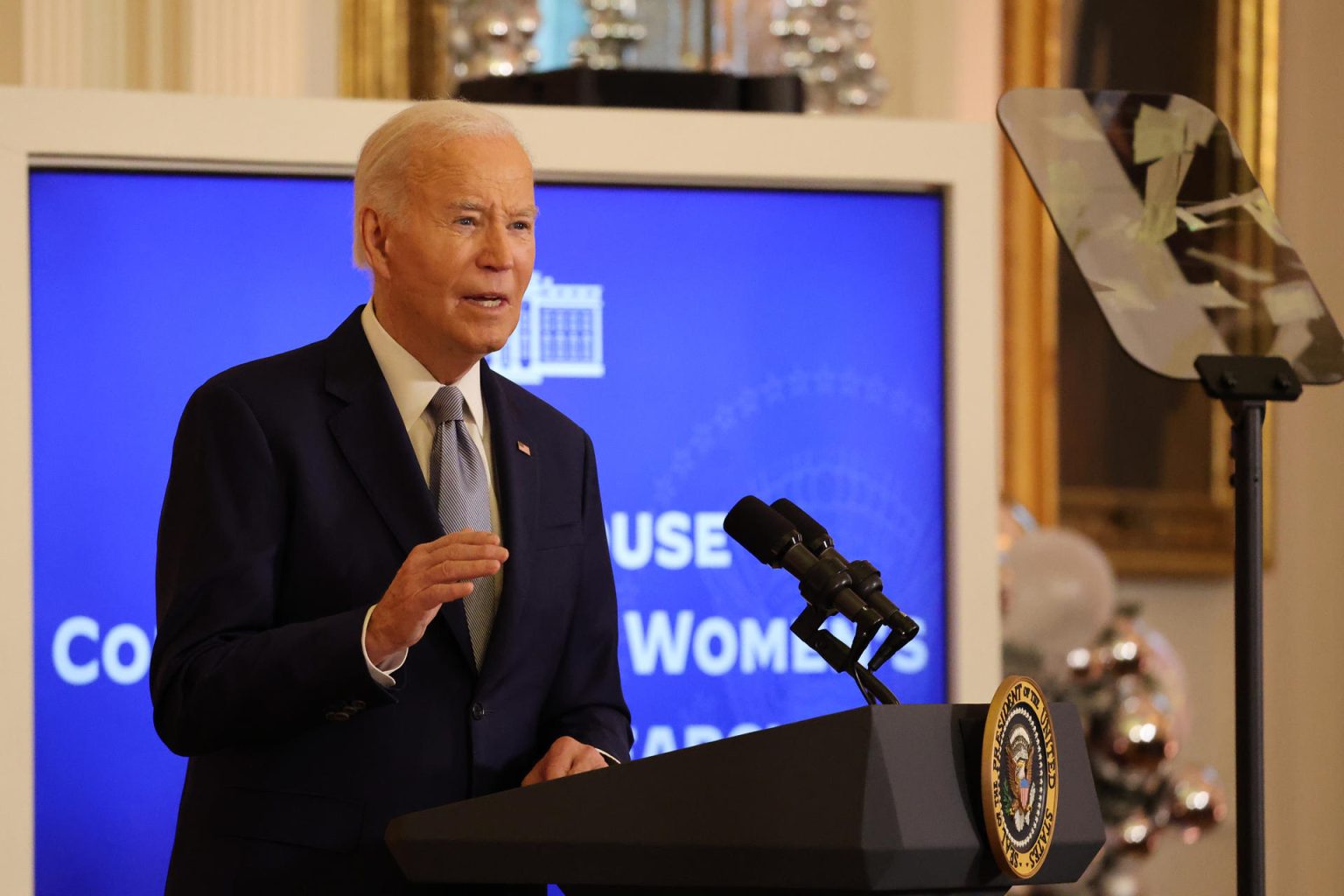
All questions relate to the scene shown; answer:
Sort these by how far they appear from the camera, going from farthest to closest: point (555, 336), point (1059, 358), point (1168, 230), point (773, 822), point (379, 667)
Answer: point (1059, 358)
point (555, 336)
point (1168, 230)
point (379, 667)
point (773, 822)

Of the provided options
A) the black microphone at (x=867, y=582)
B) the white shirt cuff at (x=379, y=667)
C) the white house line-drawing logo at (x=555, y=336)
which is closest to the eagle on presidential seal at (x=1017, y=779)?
the black microphone at (x=867, y=582)

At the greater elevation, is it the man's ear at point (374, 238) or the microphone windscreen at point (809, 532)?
the man's ear at point (374, 238)

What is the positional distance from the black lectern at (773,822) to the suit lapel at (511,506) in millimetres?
331

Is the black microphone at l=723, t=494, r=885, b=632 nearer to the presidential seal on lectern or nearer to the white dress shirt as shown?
the presidential seal on lectern

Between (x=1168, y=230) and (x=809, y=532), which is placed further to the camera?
(x=1168, y=230)

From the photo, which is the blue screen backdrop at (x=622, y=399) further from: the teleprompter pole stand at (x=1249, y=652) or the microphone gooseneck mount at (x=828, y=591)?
the microphone gooseneck mount at (x=828, y=591)

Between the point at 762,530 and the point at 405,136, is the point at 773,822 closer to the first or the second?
the point at 762,530

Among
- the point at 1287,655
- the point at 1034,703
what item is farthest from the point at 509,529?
the point at 1287,655

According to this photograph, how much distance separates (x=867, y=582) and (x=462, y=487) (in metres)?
0.52

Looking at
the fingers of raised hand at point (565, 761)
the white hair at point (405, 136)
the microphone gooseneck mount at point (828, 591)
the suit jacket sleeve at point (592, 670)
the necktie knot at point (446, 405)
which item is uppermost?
the white hair at point (405, 136)

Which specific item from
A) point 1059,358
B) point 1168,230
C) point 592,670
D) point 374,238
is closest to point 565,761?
point 592,670

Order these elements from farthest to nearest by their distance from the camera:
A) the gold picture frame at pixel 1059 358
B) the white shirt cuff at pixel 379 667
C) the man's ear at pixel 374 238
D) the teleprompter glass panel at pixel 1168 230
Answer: the gold picture frame at pixel 1059 358, the teleprompter glass panel at pixel 1168 230, the man's ear at pixel 374 238, the white shirt cuff at pixel 379 667

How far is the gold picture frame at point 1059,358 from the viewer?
14.6ft

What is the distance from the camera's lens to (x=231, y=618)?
165 centimetres
